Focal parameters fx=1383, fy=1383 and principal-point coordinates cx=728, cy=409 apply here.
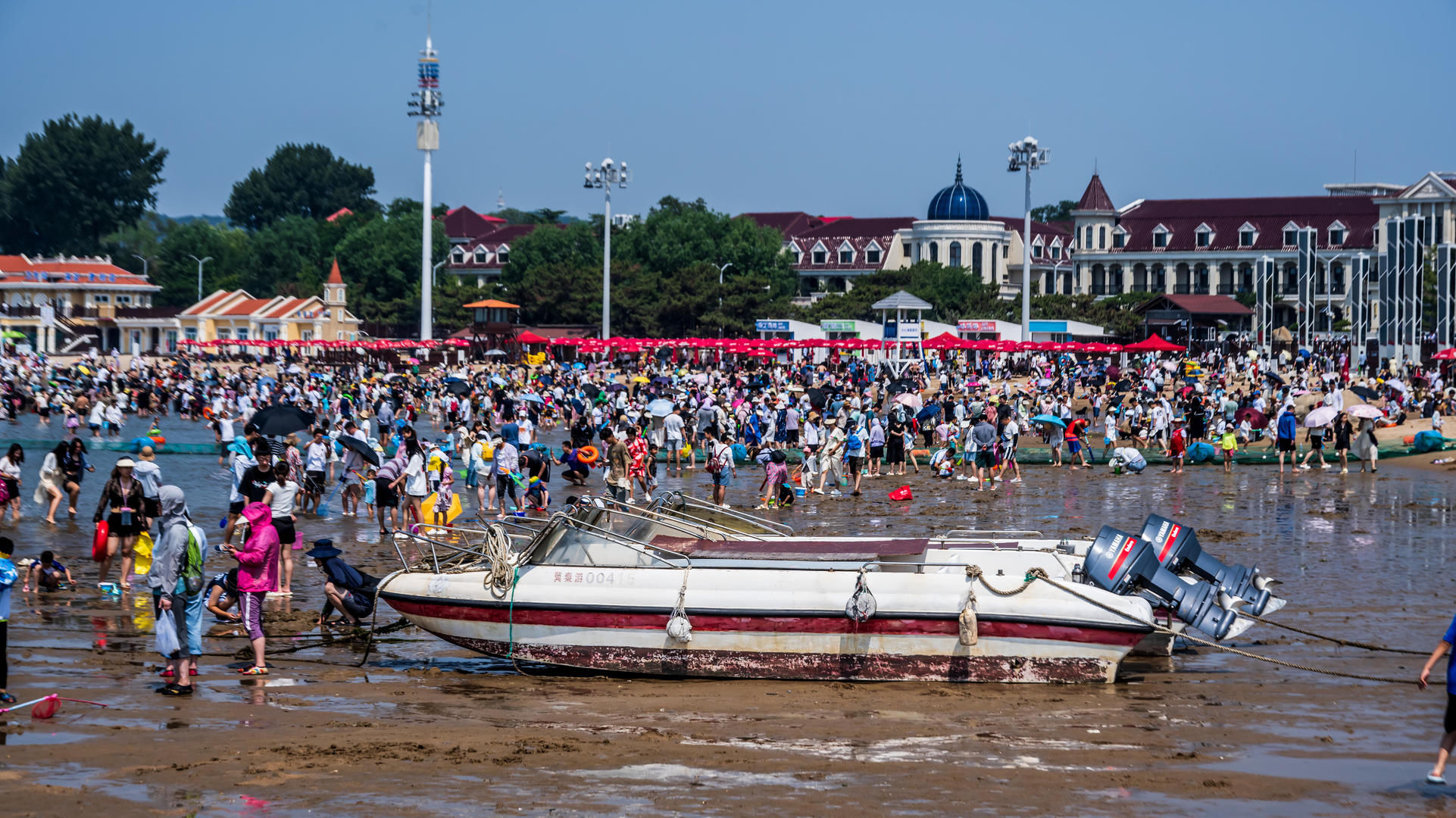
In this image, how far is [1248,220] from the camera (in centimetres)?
9419

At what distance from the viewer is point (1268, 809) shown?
739cm

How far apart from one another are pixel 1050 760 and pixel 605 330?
64256mm

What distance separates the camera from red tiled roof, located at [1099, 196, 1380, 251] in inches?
3597

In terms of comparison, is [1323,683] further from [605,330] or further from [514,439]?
[605,330]

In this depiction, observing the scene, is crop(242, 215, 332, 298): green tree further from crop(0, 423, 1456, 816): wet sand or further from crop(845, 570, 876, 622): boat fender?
crop(845, 570, 876, 622): boat fender

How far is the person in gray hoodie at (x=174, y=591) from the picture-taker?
9523mm

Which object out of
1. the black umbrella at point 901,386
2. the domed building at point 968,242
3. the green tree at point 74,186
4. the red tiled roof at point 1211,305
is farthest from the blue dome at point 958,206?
the green tree at point 74,186

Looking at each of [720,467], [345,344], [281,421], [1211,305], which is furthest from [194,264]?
[720,467]

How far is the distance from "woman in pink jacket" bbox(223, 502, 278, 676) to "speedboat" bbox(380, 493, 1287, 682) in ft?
3.79

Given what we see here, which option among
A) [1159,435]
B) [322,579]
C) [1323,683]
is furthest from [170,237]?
[1323,683]

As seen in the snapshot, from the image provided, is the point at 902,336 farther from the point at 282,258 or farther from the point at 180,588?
the point at 282,258

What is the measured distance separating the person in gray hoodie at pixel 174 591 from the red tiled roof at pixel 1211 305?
3018 inches

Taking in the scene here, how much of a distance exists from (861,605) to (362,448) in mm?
10284

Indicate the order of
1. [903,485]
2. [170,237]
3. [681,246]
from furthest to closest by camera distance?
[170,237], [681,246], [903,485]
